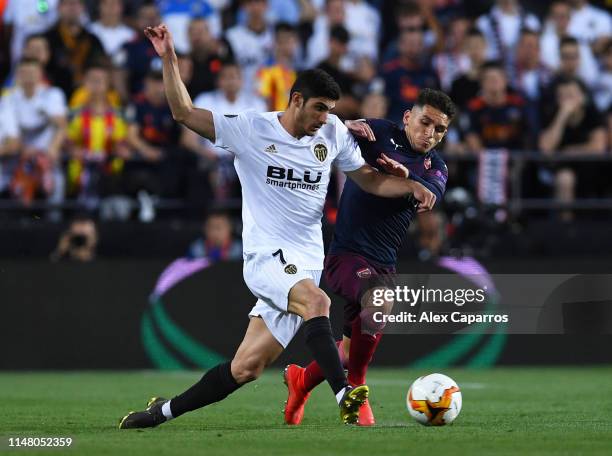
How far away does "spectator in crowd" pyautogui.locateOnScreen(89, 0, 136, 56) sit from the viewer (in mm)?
17703

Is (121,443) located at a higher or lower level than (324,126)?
lower

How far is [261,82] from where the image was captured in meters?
16.9

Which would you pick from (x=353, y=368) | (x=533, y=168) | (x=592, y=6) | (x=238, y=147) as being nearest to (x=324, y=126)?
(x=238, y=147)

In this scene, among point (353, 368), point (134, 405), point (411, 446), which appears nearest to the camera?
point (411, 446)

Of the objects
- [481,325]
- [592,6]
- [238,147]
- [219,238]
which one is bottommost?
[481,325]

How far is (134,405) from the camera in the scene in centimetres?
1074

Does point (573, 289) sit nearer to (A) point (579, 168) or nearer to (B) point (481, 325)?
(B) point (481, 325)

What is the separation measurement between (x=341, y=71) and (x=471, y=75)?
182cm

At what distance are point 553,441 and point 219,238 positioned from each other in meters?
8.03

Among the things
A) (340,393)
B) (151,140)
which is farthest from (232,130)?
(151,140)

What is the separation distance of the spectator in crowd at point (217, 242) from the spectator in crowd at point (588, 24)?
6570 millimetres

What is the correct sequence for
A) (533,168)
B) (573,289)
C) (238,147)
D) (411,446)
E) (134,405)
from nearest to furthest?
(411,446) < (238,147) < (134,405) < (573,289) < (533,168)

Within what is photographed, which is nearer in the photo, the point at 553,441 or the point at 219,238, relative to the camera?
the point at 553,441

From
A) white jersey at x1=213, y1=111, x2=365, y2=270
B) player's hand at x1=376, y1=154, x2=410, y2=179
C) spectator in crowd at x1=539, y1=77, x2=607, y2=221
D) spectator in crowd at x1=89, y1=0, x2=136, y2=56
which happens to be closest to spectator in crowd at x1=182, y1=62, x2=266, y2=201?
spectator in crowd at x1=89, y1=0, x2=136, y2=56
